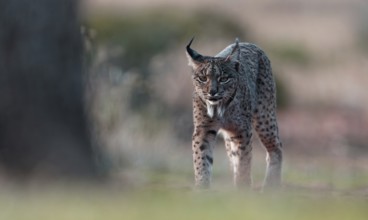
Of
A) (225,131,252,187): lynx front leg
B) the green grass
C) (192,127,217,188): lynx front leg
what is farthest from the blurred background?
(225,131,252,187): lynx front leg

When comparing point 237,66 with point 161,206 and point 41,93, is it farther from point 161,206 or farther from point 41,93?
point 161,206

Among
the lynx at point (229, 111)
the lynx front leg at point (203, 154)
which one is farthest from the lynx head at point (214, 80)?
the lynx front leg at point (203, 154)

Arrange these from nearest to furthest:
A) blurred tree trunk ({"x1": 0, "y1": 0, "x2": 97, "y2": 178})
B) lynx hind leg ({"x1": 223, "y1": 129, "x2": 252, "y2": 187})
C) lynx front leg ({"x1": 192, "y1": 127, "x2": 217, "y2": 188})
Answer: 1. blurred tree trunk ({"x1": 0, "y1": 0, "x2": 97, "y2": 178})
2. lynx front leg ({"x1": 192, "y1": 127, "x2": 217, "y2": 188})
3. lynx hind leg ({"x1": 223, "y1": 129, "x2": 252, "y2": 187})

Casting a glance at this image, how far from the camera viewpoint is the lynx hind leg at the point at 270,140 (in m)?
15.8

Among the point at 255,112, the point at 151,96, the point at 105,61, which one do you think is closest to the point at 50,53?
the point at 255,112

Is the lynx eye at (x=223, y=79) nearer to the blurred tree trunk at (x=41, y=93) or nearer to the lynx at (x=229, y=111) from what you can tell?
the lynx at (x=229, y=111)

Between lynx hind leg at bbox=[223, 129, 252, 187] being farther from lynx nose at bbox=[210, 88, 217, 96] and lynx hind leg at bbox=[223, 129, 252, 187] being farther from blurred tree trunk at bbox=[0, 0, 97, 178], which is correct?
blurred tree trunk at bbox=[0, 0, 97, 178]

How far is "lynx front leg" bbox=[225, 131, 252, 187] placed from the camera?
49.1 feet

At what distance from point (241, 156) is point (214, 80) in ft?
3.12

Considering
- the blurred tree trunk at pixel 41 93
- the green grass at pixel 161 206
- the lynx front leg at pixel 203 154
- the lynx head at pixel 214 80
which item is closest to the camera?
the green grass at pixel 161 206

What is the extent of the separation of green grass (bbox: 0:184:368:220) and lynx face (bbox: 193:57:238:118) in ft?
11.0

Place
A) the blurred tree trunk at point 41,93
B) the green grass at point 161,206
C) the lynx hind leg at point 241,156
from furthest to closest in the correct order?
1. the lynx hind leg at point 241,156
2. the blurred tree trunk at point 41,93
3. the green grass at point 161,206

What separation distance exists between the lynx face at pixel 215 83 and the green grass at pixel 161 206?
3339 millimetres

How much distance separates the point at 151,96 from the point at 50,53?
505 inches
